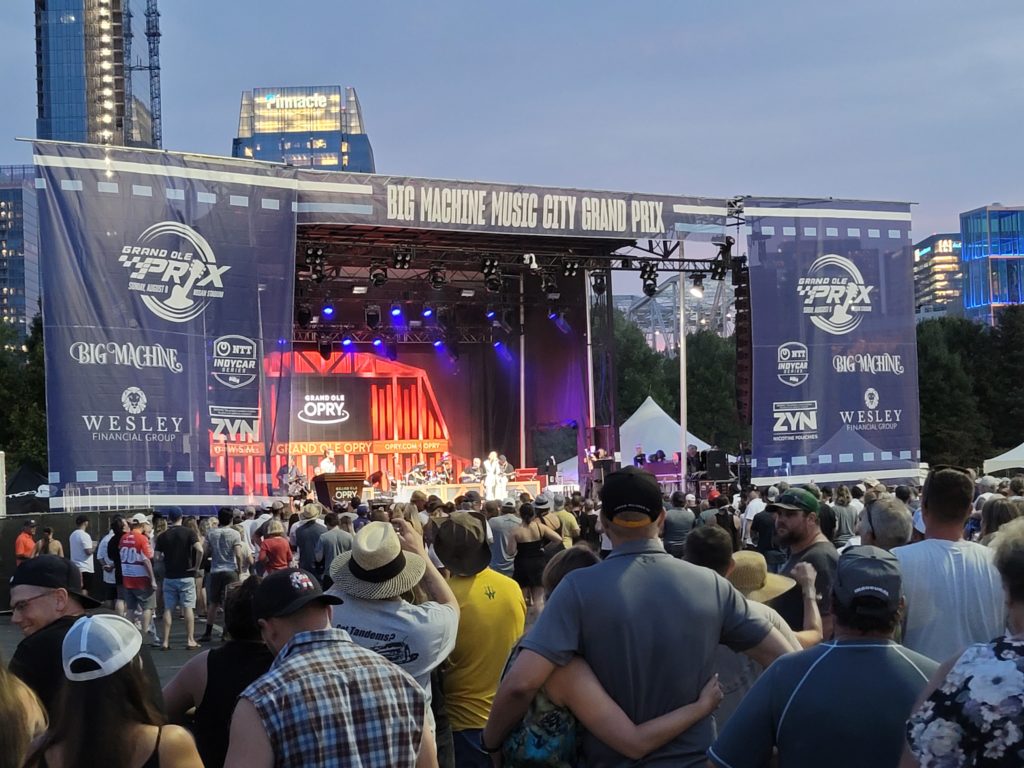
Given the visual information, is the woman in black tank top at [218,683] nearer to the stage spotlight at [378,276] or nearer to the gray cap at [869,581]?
A: the gray cap at [869,581]

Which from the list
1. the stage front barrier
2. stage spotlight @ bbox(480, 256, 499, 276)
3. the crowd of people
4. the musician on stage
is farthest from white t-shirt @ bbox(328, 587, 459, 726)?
the musician on stage

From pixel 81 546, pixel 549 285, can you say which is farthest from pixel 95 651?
pixel 549 285

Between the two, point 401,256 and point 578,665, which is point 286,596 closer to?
point 578,665

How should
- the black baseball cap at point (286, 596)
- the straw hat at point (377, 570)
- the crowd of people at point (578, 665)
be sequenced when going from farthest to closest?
the straw hat at point (377, 570) → the black baseball cap at point (286, 596) → the crowd of people at point (578, 665)

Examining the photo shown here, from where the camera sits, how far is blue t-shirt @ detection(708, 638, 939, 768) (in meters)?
2.62

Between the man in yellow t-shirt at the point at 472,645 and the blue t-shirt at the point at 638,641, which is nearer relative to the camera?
the blue t-shirt at the point at 638,641

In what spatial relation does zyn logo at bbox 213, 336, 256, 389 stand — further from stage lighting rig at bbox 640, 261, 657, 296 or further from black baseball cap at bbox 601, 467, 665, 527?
black baseball cap at bbox 601, 467, 665, 527

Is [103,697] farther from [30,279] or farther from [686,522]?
[30,279]

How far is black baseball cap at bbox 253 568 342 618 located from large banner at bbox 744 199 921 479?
61.7 ft

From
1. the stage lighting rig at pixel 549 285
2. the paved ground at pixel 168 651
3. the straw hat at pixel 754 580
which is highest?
the stage lighting rig at pixel 549 285

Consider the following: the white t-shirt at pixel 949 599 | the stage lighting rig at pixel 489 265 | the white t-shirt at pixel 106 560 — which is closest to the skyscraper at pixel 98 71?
the stage lighting rig at pixel 489 265

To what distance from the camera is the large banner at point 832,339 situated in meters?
21.6

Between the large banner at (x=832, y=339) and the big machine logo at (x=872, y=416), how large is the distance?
0.7 inches

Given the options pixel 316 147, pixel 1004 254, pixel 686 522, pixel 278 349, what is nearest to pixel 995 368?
pixel 278 349
